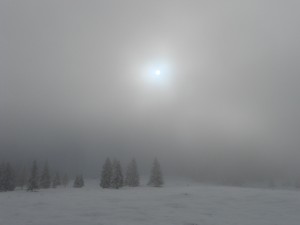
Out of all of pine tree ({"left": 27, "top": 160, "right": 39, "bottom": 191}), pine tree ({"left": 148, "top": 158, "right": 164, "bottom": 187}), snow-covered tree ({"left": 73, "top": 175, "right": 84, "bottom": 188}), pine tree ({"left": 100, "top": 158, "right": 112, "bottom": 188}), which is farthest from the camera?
snow-covered tree ({"left": 73, "top": 175, "right": 84, "bottom": 188})

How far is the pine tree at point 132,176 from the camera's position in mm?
87438

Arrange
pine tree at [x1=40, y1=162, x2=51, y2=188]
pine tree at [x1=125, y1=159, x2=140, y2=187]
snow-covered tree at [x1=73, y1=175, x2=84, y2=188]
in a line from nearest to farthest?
pine tree at [x1=40, y1=162, x2=51, y2=188] < pine tree at [x1=125, y1=159, x2=140, y2=187] < snow-covered tree at [x1=73, y1=175, x2=84, y2=188]

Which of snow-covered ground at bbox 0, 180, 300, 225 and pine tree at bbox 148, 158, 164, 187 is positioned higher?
pine tree at bbox 148, 158, 164, 187

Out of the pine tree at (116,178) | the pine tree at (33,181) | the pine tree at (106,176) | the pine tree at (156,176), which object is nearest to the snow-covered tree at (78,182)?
the pine tree at (33,181)

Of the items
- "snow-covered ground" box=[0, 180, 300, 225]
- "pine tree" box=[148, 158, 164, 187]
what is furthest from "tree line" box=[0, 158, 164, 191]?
"snow-covered ground" box=[0, 180, 300, 225]

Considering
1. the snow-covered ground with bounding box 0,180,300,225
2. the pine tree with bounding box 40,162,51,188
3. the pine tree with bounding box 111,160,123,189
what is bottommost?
the snow-covered ground with bounding box 0,180,300,225

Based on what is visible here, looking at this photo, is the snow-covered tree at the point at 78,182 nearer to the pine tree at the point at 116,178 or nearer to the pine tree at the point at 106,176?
the pine tree at the point at 106,176

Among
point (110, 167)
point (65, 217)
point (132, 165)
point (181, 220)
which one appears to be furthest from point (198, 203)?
point (132, 165)

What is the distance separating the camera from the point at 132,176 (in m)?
88.4

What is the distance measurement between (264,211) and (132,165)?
68.4 m

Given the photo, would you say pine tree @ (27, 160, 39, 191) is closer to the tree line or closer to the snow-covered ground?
the tree line

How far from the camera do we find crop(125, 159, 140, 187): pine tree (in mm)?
87438

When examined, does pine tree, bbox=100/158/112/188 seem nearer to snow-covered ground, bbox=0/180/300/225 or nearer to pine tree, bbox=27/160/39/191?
pine tree, bbox=27/160/39/191

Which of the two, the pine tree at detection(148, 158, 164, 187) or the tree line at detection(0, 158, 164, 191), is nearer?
the tree line at detection(0, 158, 164, 191)
